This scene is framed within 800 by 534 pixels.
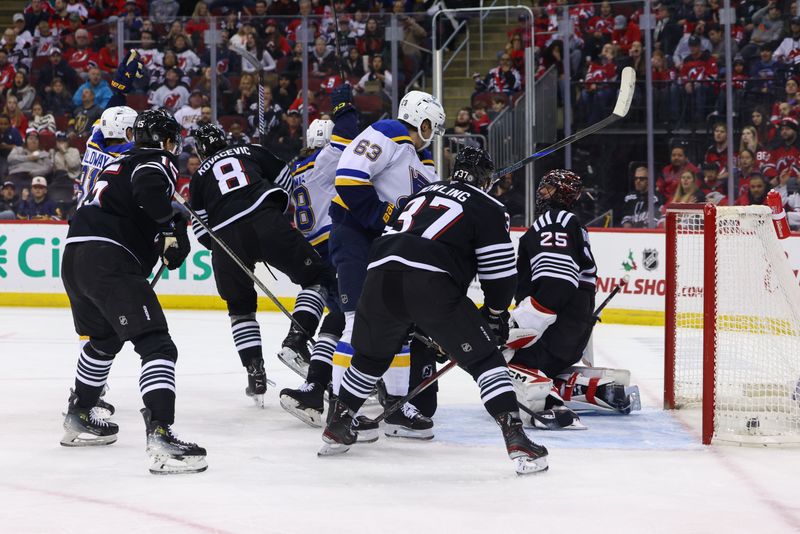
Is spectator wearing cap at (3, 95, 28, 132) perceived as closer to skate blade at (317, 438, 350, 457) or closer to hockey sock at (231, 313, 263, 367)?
hockey sock at (231, 313, 263, 367)

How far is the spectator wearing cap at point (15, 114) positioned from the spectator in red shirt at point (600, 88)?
15.5ft

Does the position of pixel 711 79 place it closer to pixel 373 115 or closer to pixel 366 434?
pixel 373 115

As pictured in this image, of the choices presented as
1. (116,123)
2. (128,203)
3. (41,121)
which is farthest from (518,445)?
(41,121)

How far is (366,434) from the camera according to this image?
13.6 feet

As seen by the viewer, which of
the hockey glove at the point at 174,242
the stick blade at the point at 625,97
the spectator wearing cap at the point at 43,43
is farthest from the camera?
the spectator wearing cap at the point at 43,43

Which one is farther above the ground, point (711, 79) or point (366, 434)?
point (711, 79)

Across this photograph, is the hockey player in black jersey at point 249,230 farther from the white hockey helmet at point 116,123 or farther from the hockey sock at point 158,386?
the hockey sock at point 158,386

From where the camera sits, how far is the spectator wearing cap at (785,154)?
792 cm

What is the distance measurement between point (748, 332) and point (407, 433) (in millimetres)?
1387

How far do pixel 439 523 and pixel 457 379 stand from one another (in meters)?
2.65

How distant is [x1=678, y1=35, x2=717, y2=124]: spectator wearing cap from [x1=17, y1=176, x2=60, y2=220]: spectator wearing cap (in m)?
5.05

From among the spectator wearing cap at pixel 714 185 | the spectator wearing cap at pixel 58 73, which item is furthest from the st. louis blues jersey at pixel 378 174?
the spectator wearing cap at pixel 58 73

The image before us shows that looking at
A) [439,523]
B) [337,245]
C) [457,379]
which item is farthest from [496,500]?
[457,379]

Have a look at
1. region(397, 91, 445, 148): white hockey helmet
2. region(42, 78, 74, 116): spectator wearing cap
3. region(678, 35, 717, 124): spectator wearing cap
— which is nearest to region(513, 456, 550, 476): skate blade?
region(397, 91, 445, 148): white hockey helmet
